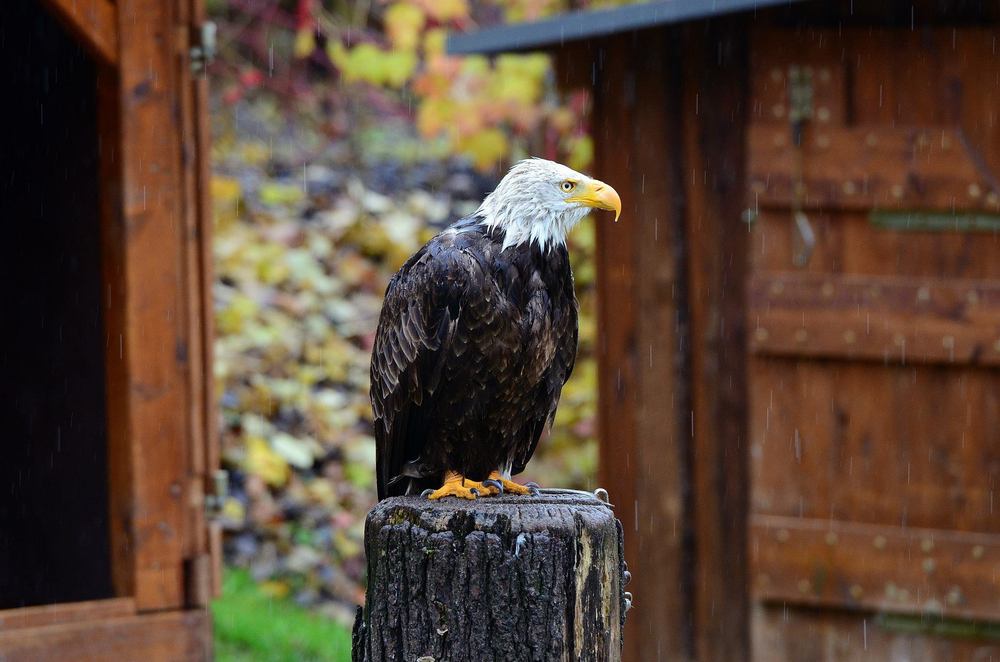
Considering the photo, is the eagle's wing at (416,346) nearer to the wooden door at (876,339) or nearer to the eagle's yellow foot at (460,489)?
the eagle's yellow foot at (460,489)

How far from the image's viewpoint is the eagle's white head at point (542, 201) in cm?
343

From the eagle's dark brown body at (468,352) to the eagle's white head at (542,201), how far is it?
0.03 meters

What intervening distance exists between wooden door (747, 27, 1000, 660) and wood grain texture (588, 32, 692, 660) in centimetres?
41

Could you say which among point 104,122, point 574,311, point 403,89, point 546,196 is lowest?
point 574,311

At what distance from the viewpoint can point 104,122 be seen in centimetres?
453

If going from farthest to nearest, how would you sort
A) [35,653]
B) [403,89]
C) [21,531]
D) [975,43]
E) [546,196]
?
[403,89], [21,531], [975,43], [35,653], [546,196]

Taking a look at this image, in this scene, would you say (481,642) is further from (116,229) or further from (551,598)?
(116,229)

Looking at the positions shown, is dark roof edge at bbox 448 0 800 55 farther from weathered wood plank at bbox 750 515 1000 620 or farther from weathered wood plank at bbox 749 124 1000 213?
weathered wood plank at bbox 750 515 1000 620

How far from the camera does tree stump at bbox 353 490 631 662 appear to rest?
8.70 ft

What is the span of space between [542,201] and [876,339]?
2148 millimetres

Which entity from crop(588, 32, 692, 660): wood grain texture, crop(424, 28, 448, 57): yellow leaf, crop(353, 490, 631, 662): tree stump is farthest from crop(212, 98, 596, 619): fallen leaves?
crop(353, 490, 631, 662): tree stump

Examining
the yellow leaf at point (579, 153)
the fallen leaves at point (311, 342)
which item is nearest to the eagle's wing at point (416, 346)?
the fallen leaves at point (311, 342)

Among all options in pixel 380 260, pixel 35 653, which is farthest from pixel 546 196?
pixel 380 260

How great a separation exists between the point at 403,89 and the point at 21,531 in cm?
870
